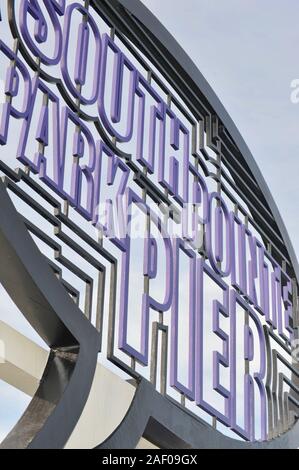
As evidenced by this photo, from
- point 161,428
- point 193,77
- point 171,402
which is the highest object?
point 193,77

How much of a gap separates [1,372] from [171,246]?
149 cm

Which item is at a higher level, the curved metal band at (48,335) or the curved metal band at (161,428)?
the curved metal band at (48,335)

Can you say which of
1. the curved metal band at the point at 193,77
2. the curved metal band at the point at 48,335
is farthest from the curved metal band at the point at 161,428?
the curved metal band at the point at 193,77

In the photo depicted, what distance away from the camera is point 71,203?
542 centimetres

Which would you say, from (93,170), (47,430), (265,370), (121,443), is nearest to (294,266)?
(265,370)

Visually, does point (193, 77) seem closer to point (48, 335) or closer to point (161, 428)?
point (161, 428)

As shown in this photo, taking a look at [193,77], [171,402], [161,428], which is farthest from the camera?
[193,77]

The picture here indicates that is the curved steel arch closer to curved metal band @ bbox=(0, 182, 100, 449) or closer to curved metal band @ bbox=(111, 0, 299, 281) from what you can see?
curved metal band @ bbox=(111, 0, 299, 281)

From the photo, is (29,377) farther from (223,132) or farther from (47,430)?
(47,430)

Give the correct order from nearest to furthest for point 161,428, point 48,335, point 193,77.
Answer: point 48,335, point 161,428, point 193,77

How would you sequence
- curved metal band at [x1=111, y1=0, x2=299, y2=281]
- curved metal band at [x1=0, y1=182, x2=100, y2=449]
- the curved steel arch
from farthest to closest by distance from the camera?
curved metal band at [x1=111, y1=0, x2=299, y2=281] → the curved steel arch → curved metal band at [x1=0, y1=182, x2=100, y2=449]

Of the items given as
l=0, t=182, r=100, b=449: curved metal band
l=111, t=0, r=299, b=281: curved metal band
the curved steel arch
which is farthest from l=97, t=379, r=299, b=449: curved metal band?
l=111, t=0, r=299, b=281: curved metal band

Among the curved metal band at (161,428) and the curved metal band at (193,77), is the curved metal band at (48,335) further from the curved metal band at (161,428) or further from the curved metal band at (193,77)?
the curved metal band at (193,77)

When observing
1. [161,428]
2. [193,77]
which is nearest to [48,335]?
[161,428]
